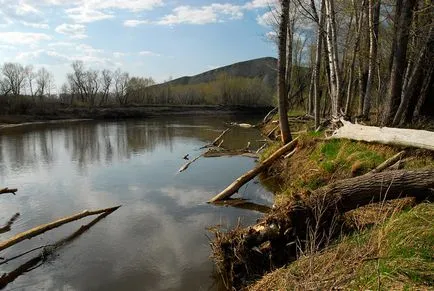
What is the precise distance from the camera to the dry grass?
3951 mm

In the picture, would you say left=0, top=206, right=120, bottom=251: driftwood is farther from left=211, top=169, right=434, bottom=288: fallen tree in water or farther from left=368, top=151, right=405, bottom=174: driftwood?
left=368, top=151, right=405, bottom=174: driftwood

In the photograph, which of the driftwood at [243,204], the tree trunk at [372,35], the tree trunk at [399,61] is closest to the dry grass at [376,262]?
the driftwood at [243,204]

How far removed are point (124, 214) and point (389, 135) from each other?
258 inches

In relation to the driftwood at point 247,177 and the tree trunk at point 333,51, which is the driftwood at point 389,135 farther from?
the tree trunk at point 333,51

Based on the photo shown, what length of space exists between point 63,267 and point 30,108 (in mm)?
53147

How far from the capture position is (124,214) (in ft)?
32.9

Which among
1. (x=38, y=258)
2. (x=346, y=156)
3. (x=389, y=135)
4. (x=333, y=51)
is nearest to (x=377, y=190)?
(x=389, y=135)

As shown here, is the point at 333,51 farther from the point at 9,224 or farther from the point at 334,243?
the point at 9,224

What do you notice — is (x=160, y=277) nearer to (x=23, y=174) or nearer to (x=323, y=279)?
(x=323, y=279)

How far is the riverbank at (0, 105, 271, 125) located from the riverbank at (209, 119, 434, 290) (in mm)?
44815

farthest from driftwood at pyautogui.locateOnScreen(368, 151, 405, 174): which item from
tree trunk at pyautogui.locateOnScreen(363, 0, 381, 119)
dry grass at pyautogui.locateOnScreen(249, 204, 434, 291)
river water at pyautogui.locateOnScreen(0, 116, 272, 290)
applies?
tree trunk at pyautogui.locateOnScreen(363, 0, 381, 119)

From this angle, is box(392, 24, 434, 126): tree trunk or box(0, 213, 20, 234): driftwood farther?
box(392, 24, 434, 126): tree trunk

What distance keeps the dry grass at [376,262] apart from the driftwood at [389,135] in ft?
9.79

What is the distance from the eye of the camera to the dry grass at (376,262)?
3951mm
